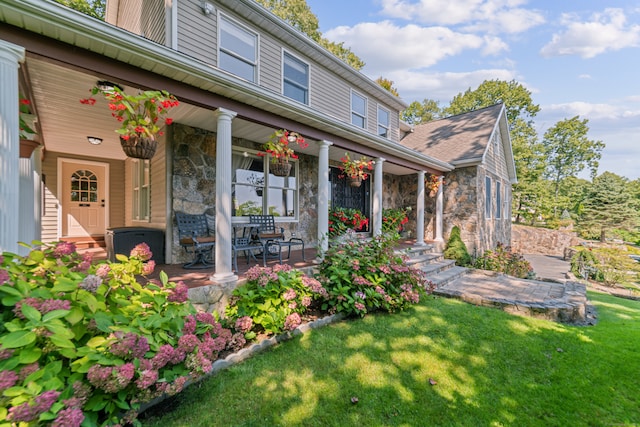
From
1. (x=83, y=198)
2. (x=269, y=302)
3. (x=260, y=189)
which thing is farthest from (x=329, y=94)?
(x=83, y=198)

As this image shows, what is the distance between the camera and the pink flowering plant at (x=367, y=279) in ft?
12.6

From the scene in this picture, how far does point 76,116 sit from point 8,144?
2.85 metres

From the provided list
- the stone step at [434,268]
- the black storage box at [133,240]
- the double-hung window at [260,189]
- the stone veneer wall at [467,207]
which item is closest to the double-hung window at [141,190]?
the black storage box at [133,240]

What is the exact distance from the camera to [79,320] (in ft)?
5.05

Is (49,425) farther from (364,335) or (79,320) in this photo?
(364,335)

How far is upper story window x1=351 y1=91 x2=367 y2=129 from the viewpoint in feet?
28.6

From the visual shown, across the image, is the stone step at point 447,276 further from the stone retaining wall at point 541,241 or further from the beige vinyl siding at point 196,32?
the stone retaining wall at point 541,241

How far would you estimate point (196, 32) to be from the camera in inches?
204

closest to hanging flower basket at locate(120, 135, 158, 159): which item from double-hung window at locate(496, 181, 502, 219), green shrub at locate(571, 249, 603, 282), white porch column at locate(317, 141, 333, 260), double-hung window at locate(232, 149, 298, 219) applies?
double-hung window at locate(232, 149, 298, 219)

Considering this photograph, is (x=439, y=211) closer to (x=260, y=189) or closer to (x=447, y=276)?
(x=447, y=276)

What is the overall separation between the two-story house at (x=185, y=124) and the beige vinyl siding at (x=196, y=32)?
0.02 metres

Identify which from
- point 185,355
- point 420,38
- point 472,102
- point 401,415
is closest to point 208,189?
point 185,355

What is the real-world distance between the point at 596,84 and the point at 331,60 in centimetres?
1258

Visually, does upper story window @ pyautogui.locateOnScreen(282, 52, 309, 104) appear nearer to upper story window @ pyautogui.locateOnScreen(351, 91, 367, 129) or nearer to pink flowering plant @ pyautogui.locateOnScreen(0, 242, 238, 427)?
upper story window @ pyautogui.locateOnScreen(351, 91, 367, 129)
